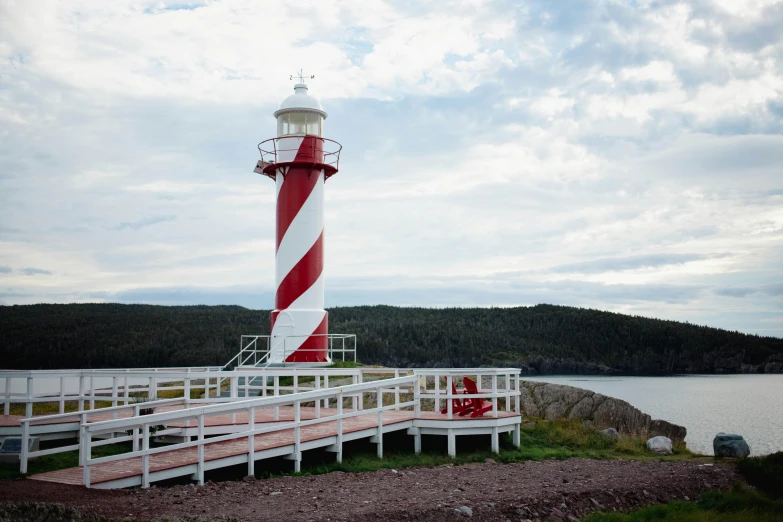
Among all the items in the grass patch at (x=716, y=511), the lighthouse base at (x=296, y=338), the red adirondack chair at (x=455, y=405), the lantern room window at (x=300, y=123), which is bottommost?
the grass patch at (x=716, y=511)

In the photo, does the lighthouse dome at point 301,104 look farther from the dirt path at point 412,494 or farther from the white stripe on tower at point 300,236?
the dirt path at point 412,494

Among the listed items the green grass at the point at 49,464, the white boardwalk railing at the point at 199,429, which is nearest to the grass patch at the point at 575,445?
the white boardwalk railing at the point at 199,429

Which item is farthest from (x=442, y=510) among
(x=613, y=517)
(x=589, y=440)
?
(x=589, y=440)

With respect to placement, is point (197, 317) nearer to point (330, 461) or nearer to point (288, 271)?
point (288, 271)

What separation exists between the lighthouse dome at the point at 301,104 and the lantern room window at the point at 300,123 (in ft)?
0.44

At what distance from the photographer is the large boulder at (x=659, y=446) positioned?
1566 cm

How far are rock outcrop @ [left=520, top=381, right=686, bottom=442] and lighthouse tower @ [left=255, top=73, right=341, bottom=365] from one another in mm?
6529

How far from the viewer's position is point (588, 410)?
18.3 m

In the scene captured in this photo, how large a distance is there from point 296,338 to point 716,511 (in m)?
13.4

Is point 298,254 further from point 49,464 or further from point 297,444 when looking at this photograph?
point 49,464

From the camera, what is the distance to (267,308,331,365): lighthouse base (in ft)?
70.2

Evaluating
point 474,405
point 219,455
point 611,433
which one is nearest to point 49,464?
point 219,455

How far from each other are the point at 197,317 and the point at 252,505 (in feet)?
217

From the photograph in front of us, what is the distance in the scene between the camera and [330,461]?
12445mm
